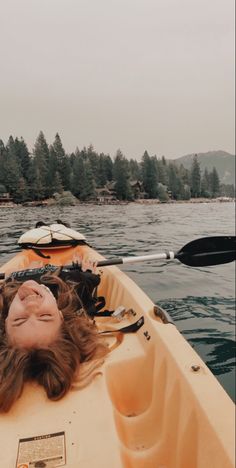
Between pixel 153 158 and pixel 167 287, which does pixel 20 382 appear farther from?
pixel 153 158

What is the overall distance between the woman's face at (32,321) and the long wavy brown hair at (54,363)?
0.12 ft

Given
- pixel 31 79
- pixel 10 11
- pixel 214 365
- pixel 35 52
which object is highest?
pixel 10 11

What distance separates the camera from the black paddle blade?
3654 millimetres

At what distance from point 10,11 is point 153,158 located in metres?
3.65

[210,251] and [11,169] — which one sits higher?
[11,169]

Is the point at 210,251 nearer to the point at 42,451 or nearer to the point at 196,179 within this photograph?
the point at 42,451

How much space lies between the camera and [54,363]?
61.0 inches

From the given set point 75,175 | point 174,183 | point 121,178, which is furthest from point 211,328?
point 174,183

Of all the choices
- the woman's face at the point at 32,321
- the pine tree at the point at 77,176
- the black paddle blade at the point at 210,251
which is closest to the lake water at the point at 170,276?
the pine tree at the point at 77,176

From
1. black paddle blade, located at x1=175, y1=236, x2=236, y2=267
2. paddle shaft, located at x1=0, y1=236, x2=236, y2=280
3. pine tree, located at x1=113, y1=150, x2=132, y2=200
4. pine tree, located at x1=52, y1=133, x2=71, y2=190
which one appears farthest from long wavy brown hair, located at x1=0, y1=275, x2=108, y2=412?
pine tree, located at x1=113, y1=150, x2=132, y2=200

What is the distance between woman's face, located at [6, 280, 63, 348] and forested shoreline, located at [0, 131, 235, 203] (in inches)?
109

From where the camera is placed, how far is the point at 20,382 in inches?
58.8

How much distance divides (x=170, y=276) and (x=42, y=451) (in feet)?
14.4

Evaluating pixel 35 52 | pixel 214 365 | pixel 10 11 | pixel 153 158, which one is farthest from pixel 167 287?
pixel 10 11
